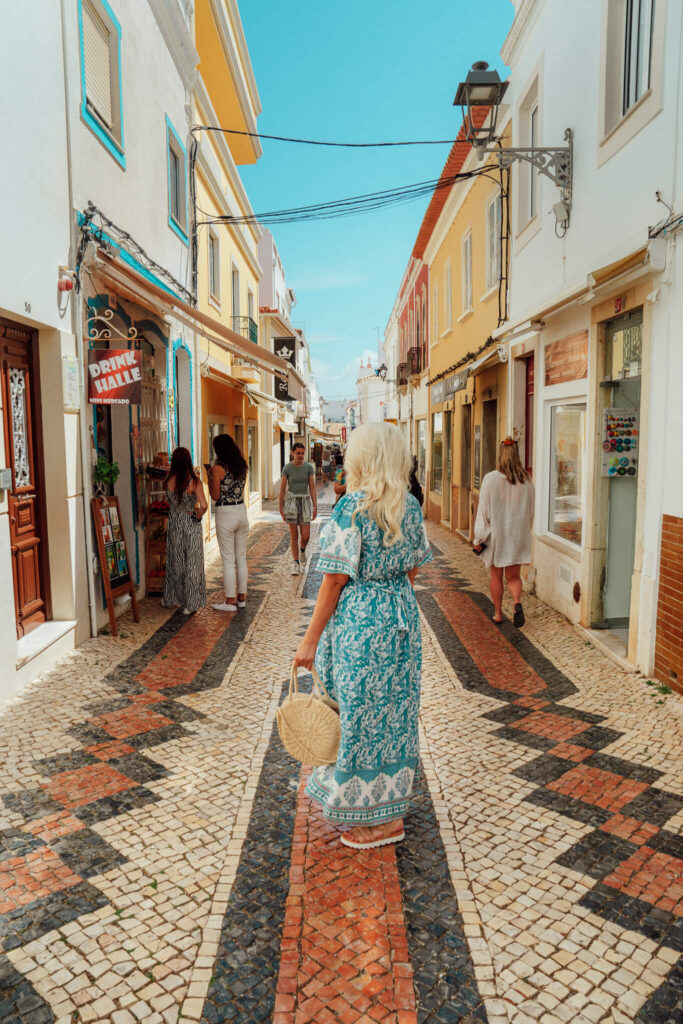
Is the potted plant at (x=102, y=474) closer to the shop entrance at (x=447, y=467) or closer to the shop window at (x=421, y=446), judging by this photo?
the shop entrance at (x=447, y=467)

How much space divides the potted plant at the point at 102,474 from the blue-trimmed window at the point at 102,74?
2905 mm

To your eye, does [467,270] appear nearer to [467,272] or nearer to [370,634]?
[467,272]

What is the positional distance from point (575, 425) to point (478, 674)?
2.98 metres

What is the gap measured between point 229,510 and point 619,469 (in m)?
3.85

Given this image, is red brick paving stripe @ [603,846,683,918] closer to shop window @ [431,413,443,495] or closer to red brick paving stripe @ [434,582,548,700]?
red brick paving stripe @ [434,582,548,700]

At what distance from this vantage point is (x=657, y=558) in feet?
16.4

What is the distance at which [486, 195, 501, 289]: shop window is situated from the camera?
1027cm

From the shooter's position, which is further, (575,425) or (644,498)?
(575,425)

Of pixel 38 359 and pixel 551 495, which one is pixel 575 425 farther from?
pixel 38 359

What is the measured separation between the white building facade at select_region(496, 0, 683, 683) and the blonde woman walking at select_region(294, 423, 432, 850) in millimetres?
2589

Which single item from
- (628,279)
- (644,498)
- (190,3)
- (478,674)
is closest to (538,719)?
(478,674)

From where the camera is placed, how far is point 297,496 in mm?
9250

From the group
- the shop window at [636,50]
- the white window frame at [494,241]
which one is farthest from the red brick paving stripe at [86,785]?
the white window frame at [494,241]

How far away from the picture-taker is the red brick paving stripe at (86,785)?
11.2ft
